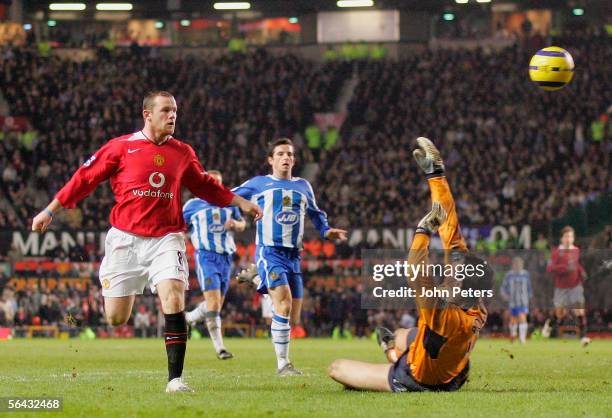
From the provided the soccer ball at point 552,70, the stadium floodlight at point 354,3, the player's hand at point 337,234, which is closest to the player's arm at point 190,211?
the player's hand at point 337,234

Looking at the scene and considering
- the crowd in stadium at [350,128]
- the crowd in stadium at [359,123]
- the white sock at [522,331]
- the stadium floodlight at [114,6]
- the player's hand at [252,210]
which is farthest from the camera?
the stadium floodlight at [114,6]

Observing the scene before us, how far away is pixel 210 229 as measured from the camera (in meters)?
18.6

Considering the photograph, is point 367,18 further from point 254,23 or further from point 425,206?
point 425,206

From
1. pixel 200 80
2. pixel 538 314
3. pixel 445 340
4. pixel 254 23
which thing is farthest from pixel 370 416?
pixel 254 23

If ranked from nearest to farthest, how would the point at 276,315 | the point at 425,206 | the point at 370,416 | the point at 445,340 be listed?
the point at 370,416
the point at 445,340
the point at 276,315
the point at 425,206

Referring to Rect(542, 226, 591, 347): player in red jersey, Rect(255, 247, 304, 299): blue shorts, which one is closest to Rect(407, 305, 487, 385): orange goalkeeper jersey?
Rect(255, 247, 304, 299): blue shorts

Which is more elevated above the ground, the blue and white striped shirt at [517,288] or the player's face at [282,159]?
the player's face at [282,159]

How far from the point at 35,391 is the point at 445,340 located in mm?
3683

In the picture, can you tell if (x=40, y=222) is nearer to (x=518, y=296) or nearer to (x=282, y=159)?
(x=282, y=159)

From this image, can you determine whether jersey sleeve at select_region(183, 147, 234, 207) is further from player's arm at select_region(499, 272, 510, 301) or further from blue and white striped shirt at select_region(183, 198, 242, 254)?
player's arm at select_region(499, 272, 510, 301)

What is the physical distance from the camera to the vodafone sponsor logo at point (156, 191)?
1037cm

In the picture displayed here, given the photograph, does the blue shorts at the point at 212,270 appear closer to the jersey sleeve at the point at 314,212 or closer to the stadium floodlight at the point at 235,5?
the jersey sleeve at the point at 314,212

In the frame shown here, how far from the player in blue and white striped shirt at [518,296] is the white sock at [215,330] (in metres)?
9.64

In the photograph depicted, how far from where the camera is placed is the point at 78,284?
30797 mm
